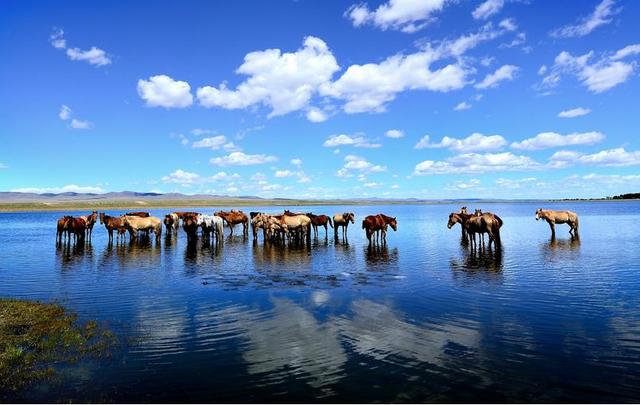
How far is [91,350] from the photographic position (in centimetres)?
794

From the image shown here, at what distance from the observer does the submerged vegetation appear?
274 inches

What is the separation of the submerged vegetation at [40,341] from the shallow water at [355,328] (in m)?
0.36

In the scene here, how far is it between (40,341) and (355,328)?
6298 mm

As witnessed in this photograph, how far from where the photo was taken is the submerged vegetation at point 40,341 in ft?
22.8

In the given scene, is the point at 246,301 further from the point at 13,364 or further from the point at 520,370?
the point at 520,370

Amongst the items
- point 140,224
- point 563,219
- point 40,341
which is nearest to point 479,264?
point 40,341

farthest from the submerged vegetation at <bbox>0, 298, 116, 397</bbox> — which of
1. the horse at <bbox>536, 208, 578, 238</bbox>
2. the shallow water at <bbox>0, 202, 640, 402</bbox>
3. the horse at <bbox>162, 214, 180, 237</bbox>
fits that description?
the horse at <bbox>536, 208, 578, 238</bbox>

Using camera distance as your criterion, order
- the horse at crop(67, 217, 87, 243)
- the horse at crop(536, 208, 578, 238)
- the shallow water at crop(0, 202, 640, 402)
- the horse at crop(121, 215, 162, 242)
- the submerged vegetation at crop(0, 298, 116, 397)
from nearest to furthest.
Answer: the shallow water at crop(0, 202, 640, 402)
the submerged vegetation at crop(0, 298, 116, 397)
the horse at crop(67, 217, 87, 243)
the horse at crop(121, 215, 162, 242)
the horse at crop(536, 208, 578, 238)

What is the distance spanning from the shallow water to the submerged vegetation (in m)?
0.36

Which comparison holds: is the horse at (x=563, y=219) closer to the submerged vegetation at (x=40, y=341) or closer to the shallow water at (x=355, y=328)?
the shallow water at (x=355, y=328)

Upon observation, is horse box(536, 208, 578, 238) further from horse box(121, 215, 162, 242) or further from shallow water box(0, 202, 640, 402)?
horse box(121, 215, 162, 242)

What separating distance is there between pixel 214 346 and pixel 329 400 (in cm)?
306

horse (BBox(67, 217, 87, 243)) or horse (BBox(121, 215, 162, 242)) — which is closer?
horse (BBox(67, 217, 87, 243))

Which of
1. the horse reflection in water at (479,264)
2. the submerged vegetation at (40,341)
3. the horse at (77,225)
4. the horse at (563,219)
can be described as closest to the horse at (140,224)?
the horse at (77,225)
